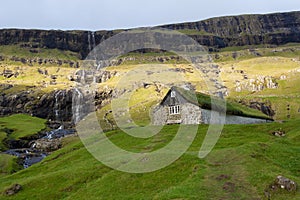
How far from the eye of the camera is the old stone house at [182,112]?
238ft

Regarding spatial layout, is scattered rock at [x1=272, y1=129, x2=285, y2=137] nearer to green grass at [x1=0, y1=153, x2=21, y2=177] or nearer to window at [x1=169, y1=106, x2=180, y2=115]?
window at [x1=169, y1=106, x2=180, y2=115]

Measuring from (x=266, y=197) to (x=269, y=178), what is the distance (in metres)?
2.93

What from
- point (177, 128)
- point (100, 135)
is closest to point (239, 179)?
point (177, 128)

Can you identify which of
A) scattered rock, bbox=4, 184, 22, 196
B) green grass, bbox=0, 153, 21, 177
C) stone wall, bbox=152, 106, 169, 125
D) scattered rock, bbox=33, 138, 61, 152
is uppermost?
stone wall, bbox=152, 106, 169, 125

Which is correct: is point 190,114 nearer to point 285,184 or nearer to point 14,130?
point 285,184

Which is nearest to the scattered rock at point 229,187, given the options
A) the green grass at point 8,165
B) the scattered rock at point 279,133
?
the scattered rock at point 279,133

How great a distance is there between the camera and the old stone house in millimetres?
72625

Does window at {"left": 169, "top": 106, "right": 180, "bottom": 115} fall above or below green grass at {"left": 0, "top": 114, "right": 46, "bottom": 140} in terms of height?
above

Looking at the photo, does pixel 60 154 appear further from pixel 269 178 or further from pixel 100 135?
pixel 269 178

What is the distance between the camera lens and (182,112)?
7544 centimetres

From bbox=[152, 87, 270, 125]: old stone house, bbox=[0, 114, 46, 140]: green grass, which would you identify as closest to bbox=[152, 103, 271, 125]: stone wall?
bbox=[152, 87, 270, 125]: old stone house

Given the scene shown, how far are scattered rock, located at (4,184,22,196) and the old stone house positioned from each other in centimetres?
3794

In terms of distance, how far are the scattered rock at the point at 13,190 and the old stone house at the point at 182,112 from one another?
124ft

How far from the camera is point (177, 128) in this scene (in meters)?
67.3
